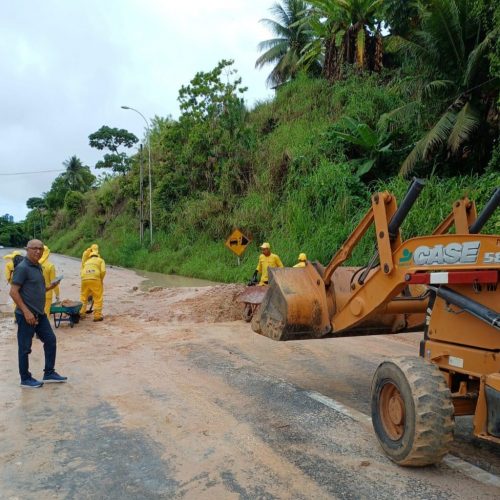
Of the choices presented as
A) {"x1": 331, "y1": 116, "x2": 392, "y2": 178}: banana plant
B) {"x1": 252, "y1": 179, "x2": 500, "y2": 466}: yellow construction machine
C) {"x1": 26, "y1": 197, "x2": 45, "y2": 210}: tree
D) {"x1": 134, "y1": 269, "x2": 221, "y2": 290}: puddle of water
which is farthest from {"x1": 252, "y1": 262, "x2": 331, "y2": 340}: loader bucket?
{"x1": 26, "y1": 197, "x2": 45, "y2": 210}: tree

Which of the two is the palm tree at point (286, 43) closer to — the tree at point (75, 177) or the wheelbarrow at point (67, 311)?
the wheelbarrow at point (67, 311)

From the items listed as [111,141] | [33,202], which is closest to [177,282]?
[111,141]

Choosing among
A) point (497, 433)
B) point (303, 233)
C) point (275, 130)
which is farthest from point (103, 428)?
point (275, 130)

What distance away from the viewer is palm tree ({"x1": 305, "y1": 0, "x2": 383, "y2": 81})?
2430 cm

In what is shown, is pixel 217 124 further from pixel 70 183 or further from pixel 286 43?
pixel 70 183

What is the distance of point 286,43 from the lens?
37250 millimetres

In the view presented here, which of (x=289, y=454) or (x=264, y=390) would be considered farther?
(x=264, y=390)

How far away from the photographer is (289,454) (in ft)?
13.9

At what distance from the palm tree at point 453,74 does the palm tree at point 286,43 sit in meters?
20.2

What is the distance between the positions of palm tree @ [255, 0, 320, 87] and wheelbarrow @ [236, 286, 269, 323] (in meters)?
27.6

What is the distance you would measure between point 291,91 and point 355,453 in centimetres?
3020

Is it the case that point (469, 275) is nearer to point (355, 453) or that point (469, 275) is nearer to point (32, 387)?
point (355, 453)

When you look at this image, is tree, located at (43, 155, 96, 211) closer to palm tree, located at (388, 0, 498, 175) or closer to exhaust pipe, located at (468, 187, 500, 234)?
palm tree, located at (388, 0, 498, 175)

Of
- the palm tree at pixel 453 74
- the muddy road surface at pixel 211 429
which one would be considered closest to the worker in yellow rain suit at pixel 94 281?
the muddy road surface at pixel 211 429
